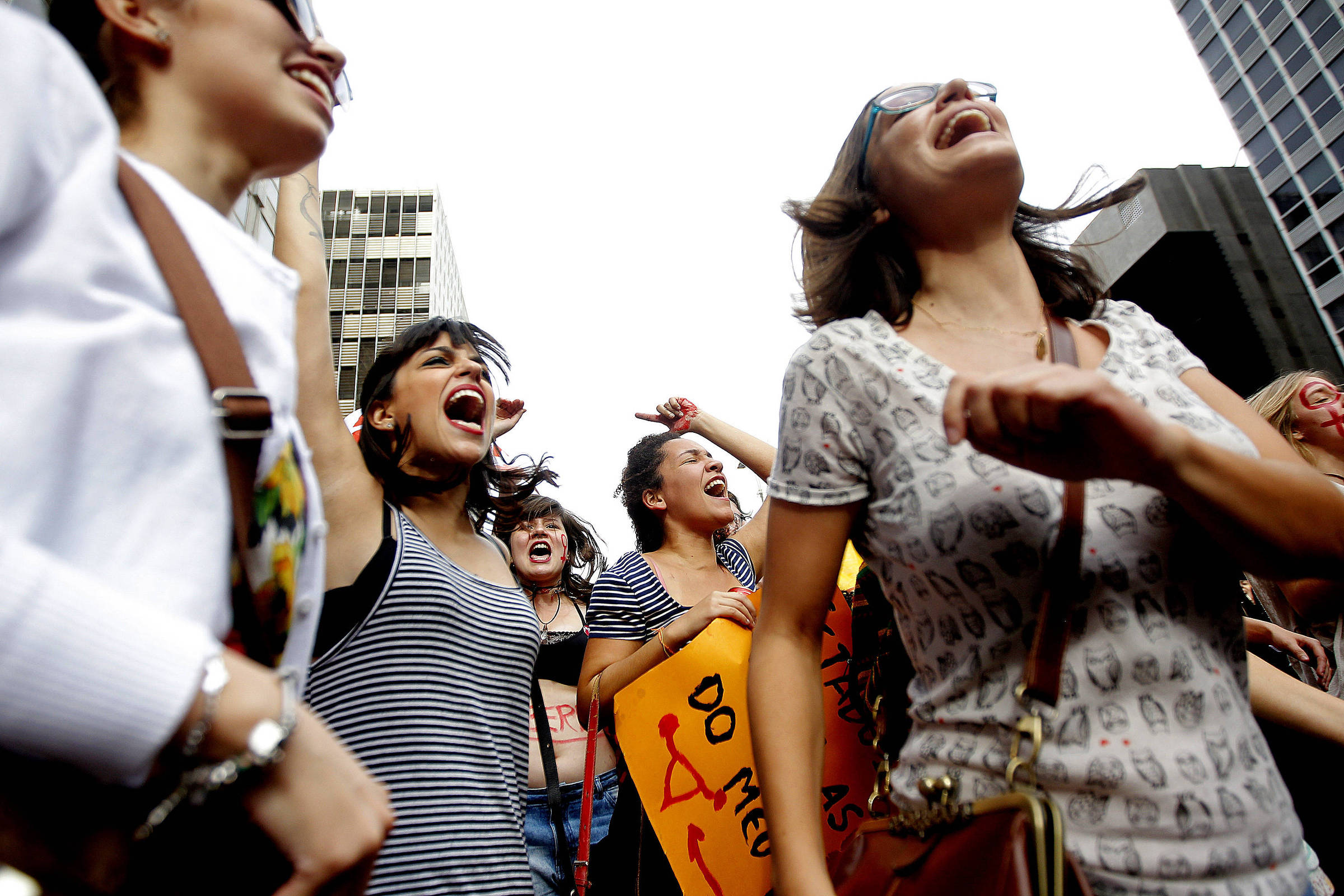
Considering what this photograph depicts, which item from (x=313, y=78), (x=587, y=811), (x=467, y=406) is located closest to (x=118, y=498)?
(x=313, y=78)

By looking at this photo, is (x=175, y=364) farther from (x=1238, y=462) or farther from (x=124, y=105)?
(x=1238, y=462)

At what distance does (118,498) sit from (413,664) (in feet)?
3.64

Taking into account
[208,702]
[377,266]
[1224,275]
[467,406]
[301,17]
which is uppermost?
[377,266]

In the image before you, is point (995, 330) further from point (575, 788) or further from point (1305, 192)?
point (1305, 192)

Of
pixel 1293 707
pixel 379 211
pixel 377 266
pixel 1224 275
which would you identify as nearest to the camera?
pixel 1293 707

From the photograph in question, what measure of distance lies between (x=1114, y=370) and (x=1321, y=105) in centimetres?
5527

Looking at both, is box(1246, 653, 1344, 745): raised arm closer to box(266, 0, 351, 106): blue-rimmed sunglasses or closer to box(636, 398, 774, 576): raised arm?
box(636, 398, 774, 576): raised arm

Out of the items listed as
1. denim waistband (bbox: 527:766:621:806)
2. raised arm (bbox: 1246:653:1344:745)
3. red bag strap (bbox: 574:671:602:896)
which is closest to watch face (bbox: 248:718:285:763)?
red bag strap (bbox: 574:671:602:896)

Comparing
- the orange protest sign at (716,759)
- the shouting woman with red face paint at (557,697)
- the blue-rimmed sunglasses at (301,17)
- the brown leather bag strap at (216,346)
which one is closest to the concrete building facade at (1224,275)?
the shouting woman with red face paint at (557,697)

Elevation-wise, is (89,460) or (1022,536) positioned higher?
(89,460)

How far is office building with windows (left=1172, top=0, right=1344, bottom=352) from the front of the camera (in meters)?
39.4

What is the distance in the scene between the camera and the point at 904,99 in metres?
1.84

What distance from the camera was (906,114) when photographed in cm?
181

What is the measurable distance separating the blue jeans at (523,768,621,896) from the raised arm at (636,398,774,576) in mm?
1322
